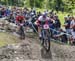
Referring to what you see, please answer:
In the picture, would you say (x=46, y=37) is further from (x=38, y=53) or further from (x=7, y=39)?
(x=7, y=39)

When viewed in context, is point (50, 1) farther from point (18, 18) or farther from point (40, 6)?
point (18, 18)

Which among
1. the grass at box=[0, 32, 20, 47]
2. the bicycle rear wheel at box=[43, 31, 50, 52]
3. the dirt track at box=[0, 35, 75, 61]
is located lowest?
the grass at box=[0, 32, 20, 47]

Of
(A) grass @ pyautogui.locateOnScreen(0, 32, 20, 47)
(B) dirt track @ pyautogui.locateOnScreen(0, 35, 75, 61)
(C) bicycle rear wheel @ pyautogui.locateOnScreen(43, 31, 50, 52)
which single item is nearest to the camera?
(B) dirt track @ pyautogui.locateOnScreen(0, 35, 75, 61)

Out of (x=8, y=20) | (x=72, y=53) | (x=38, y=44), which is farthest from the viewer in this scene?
(x=8, y=20)

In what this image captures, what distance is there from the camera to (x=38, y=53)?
16.6 m

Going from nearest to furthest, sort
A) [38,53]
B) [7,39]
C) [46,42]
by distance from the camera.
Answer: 1. [46,42]
2. [38,53]
3. [7,39]

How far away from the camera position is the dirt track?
1567cm

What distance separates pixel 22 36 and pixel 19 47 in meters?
3.60

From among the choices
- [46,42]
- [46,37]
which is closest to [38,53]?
[46,42]

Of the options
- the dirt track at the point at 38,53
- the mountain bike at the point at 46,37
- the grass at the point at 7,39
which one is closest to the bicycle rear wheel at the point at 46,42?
the mountain bike at the point at 46,37

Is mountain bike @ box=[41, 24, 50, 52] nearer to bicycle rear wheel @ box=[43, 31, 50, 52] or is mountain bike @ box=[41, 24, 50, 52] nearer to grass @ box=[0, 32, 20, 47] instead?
bicycle rear wheel @ box=[43, 31, 50, 52]

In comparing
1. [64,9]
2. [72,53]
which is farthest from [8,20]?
[64,9]

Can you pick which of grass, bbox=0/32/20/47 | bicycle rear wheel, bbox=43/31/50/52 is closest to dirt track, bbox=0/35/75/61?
bicycle rear wheel, bbox=43/31/50/52

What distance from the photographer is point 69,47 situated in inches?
699
